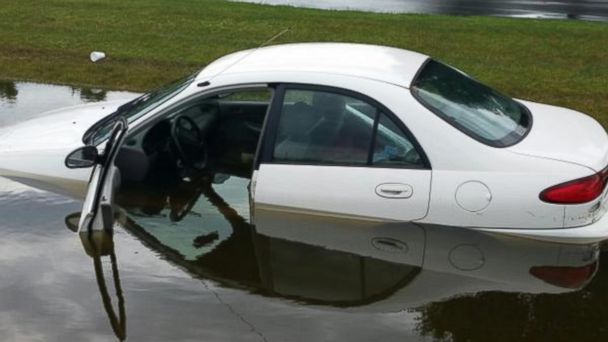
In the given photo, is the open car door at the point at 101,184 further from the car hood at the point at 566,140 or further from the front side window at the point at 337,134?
the car hood at the point at 566,140

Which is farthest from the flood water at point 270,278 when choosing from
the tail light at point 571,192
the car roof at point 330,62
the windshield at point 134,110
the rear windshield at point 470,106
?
the car roof at point 330,62

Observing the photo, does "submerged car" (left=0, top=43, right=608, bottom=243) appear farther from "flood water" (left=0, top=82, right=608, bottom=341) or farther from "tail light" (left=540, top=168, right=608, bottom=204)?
"flood water" (left=0, top=82, right=608, bottom=341)

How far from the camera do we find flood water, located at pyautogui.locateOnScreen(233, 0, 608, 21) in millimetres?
19453

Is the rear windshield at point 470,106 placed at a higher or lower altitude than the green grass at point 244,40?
higher

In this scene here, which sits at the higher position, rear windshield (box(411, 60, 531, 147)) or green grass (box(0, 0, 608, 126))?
rear windshield (box(411, 60, 531, 147))

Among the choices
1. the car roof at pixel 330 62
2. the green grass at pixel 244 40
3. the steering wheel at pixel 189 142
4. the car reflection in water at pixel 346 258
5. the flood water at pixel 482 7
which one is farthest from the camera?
the flood water at pixel 482 7

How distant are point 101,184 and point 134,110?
928 millimetres

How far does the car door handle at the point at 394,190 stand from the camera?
486cm

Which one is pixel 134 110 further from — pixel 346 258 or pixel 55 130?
pixel 346 258

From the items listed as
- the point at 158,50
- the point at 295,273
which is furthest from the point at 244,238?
the point at 158,50

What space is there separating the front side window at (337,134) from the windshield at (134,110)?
847 mm

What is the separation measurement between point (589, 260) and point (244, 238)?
2.13 metres

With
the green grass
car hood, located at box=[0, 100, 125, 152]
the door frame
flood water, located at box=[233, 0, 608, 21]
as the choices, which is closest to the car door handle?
the door frame

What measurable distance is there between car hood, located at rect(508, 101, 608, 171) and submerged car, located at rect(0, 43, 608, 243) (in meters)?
0.01
